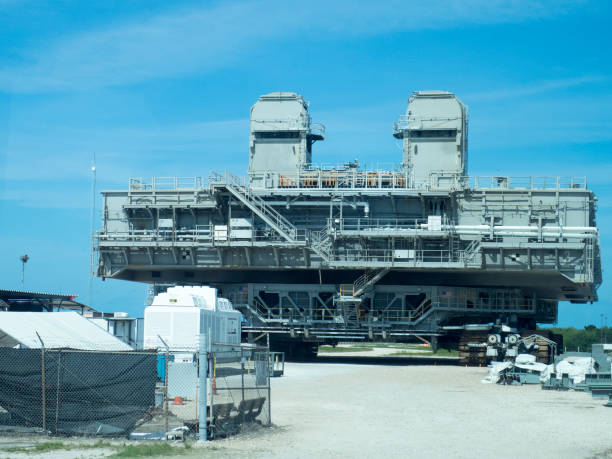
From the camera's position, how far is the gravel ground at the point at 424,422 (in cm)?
1702

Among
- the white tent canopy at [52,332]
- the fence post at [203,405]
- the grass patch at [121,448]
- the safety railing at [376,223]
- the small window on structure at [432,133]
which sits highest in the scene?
the small window on structure at [432,133]

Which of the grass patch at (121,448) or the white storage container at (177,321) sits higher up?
the white storage container at (177,321)

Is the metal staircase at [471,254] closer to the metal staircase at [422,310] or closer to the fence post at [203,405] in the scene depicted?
the metal staircase at [422,310]

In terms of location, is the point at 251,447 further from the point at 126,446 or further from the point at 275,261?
the point at 275,261

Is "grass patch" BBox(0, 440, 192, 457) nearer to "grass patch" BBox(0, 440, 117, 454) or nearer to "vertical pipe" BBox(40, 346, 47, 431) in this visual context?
"grass patch" BBox(0, 440, 117, 454)

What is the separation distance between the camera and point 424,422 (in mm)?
21547

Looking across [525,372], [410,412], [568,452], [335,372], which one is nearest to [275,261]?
[335,372]

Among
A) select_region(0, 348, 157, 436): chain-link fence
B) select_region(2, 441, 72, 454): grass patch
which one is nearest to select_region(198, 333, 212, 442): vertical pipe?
select_region(0, 348, 157, 436): chain-link fence

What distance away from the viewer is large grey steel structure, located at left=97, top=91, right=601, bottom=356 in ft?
153

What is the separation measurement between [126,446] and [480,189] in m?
34.4

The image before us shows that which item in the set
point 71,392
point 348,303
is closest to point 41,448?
point 71,392

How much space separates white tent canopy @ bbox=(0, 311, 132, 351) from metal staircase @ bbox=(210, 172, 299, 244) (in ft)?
76.8

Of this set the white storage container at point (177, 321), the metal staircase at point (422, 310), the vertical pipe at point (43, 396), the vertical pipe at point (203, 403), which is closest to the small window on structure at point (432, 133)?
the metal staircase at point (422, 310)

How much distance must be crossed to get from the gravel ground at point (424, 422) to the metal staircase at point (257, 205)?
45.6 ft
